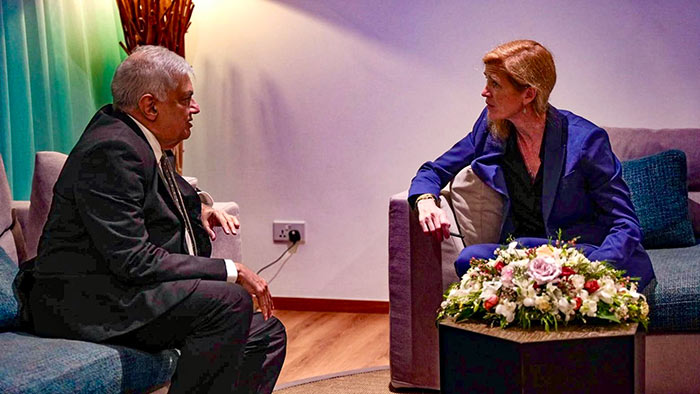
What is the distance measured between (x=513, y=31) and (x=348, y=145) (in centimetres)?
87

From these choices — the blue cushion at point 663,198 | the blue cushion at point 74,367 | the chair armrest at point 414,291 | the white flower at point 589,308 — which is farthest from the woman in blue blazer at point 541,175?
the blue cushion at point 74,367

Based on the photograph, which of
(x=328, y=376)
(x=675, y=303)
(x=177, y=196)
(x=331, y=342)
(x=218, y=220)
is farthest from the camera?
(x=331, y=342)

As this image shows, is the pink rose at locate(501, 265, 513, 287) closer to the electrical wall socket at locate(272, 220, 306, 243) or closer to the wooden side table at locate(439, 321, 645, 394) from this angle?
the wooden side table at locate(439, 321, 645, 394)

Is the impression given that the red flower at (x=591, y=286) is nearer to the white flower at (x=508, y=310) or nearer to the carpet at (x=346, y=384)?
the white flower at (x=508, y=310)

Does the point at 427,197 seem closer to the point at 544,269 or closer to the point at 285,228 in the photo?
the point at 544,269

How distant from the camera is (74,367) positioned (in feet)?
6.68

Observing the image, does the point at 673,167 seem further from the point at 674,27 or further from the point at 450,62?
the point at 450,62

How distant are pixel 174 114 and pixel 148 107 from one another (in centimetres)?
7

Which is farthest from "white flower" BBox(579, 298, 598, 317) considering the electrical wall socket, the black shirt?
the electrical wall socket

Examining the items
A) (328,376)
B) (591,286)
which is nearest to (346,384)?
(328,376)

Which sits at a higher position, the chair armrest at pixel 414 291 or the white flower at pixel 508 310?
the white flower at pixel 508 310

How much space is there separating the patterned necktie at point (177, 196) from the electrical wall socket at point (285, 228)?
187 cm

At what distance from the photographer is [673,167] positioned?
10.5 feet

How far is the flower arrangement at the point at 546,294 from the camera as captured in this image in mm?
2018
